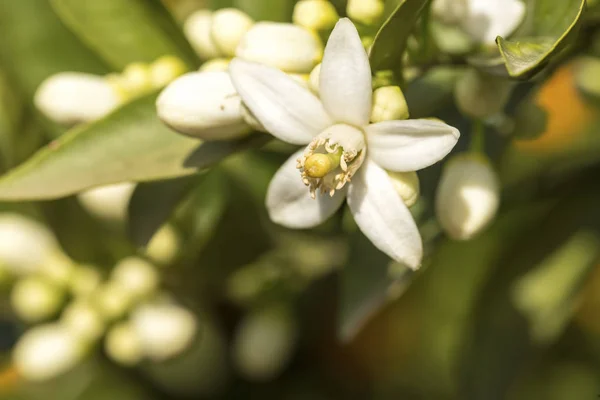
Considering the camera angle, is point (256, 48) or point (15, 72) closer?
point (256, 48)

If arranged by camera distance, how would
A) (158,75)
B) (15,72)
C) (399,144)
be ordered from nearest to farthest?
(399,144) → (158,75) → (15,72)

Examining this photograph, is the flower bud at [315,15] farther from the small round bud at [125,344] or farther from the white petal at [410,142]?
the small round bud at [125,344]

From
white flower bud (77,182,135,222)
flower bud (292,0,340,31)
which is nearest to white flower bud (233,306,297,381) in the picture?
white flower bud (77,182,135,222)

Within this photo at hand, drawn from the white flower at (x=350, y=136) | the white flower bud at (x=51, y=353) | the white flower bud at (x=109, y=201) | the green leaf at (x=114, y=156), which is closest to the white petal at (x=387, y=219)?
the white flower at (x=350, y=136)

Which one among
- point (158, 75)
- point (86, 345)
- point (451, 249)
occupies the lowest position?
point (451, 249)

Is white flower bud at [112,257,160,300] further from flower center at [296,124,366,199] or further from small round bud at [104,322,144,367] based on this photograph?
flower center at [296,124,366,199]

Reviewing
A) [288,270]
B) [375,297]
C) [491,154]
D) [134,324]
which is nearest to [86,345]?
[134,324]

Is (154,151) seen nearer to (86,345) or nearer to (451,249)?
(86,345)
